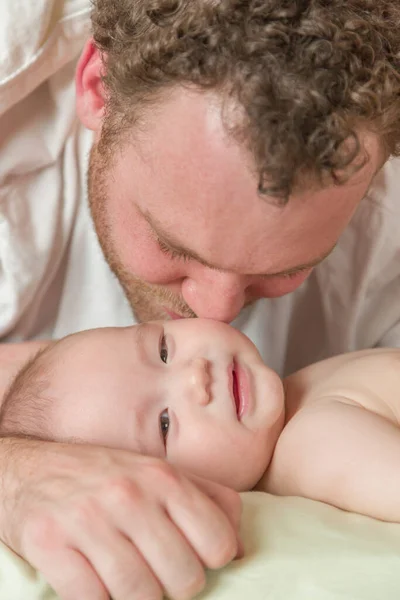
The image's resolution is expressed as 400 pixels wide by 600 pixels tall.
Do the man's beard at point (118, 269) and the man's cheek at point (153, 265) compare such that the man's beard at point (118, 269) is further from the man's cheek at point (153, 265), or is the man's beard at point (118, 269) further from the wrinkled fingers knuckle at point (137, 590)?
the wrinkled fingers knuckle at point (137, 590)

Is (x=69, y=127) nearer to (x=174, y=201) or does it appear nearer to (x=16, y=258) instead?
(x=16, y=258)

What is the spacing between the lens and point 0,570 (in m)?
0.86

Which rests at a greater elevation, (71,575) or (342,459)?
(71,575)

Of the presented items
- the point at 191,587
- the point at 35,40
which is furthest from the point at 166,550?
the point at 35,40

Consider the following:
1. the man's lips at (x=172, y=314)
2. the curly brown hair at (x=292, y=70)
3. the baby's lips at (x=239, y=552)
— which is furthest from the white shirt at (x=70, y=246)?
the baby's lips at (x=239, y=552)

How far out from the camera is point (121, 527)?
84 centimetres

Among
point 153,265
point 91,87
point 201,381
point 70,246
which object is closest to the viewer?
point 201,381

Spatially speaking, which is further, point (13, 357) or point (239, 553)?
point (13, 357)

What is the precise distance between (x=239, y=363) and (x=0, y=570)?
0.48 metres

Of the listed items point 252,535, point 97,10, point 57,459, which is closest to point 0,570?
point 57,459

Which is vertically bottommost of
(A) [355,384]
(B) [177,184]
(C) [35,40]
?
(A) [355,384]

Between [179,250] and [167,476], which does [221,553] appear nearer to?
[167,476]

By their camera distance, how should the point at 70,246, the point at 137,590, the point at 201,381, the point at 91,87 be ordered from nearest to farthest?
the point at 137,590 < the point at 201,381 < the point at 91,87 < the point at 70,246

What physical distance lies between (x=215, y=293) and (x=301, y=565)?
470 mm
